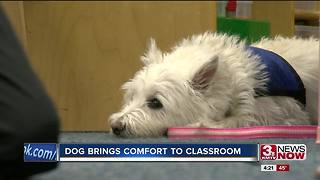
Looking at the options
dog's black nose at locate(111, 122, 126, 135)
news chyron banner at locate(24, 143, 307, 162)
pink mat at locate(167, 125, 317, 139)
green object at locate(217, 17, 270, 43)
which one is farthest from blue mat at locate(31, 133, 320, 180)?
green object at locate(217, 17, 270, 43)

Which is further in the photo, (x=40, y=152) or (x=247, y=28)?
(x=247, y=28)

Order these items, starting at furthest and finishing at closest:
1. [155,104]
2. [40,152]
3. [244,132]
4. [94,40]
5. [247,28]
→ [94,40] < [247,28] < [155,104] < [244,132] < [40,152]

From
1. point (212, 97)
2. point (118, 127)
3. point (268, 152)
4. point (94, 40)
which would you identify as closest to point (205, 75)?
point (212, 97)

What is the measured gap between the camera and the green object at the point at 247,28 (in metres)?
1.01

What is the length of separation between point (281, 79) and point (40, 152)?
0.48 m

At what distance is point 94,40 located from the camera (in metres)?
1.29

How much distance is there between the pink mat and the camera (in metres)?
0.67

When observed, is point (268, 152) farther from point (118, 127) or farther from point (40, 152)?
point (118, 127)

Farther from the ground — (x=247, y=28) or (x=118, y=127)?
(x=247, y=28)

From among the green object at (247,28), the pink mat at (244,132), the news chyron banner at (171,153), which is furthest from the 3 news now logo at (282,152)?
the green object at (247,28)

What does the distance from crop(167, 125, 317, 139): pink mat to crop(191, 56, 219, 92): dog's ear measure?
0.28 ft

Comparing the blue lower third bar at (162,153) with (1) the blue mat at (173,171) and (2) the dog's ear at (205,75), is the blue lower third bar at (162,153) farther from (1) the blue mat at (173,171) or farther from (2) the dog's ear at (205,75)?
(2) the dog's ear at (205,75)

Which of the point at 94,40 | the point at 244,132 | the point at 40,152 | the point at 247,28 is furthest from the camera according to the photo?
the point at 94,40

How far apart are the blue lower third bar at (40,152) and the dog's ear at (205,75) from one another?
376mm
